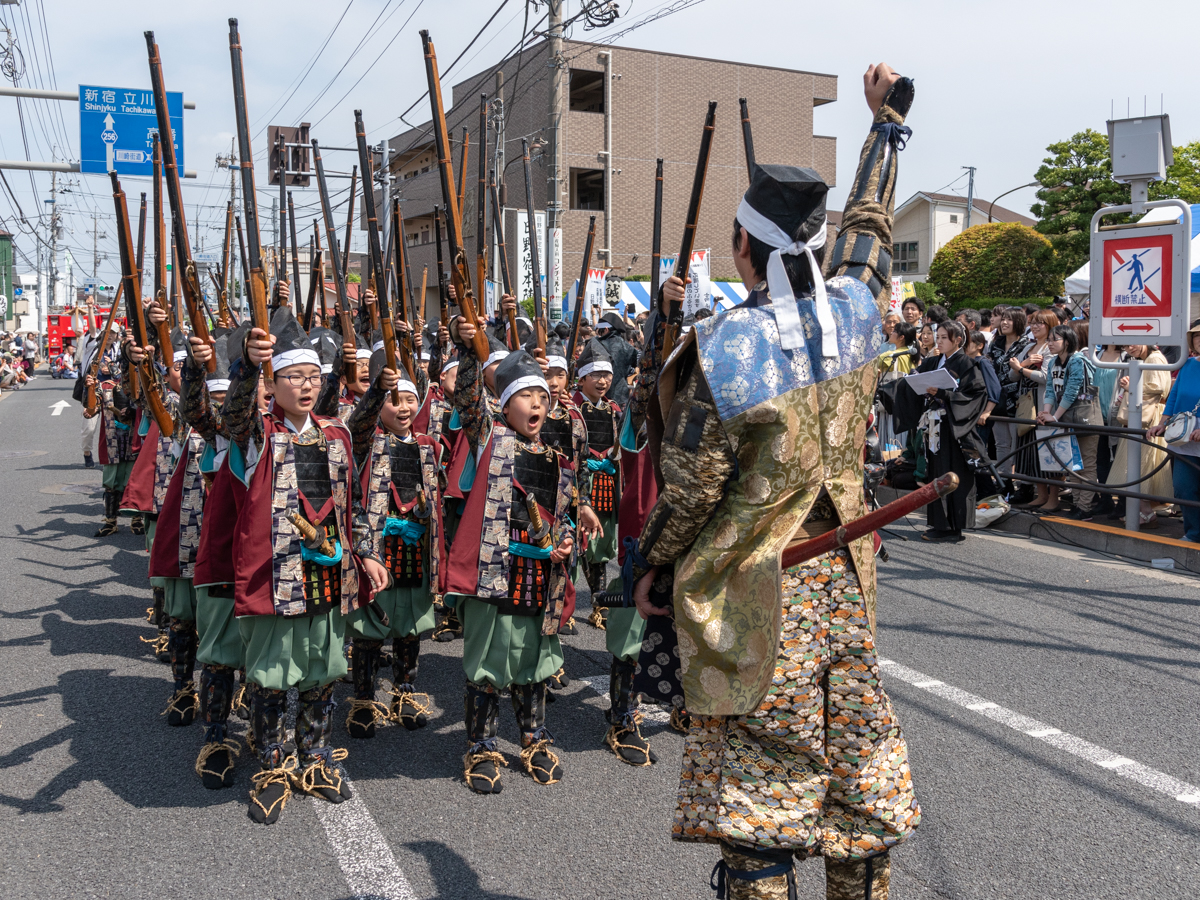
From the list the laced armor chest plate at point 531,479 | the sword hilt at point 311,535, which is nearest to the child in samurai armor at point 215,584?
the sword hilt at point 311,535

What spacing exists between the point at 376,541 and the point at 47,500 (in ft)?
28.7

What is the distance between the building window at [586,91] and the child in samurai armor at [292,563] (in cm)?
3054

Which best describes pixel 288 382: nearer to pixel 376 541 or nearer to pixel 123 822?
pixel 376 541

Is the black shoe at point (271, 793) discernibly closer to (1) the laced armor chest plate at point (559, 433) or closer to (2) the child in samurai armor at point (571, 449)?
(2) the child in samurai armor at point (571, 449)

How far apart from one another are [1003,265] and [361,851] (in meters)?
32.7

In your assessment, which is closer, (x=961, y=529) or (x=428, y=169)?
(x=961, y=529)

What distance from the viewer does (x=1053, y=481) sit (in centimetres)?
889

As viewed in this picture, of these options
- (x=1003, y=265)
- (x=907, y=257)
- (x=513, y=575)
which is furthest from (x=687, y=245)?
(x=907, y=257)

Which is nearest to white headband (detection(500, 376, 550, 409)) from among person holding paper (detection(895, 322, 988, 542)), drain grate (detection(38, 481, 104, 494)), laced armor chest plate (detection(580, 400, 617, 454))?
laced armor chest plate (detection(580, 400, 617, 454))

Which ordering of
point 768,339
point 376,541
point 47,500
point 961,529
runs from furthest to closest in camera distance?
point 47,500 < point 961,529 < point 376,541 < point 768,339

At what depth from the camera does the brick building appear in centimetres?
3272

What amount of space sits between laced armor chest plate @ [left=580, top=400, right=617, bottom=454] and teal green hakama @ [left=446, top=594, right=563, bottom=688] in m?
2.50

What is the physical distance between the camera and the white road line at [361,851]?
3.21m

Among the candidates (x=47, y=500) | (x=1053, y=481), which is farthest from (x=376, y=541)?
(x=47, y=500)
